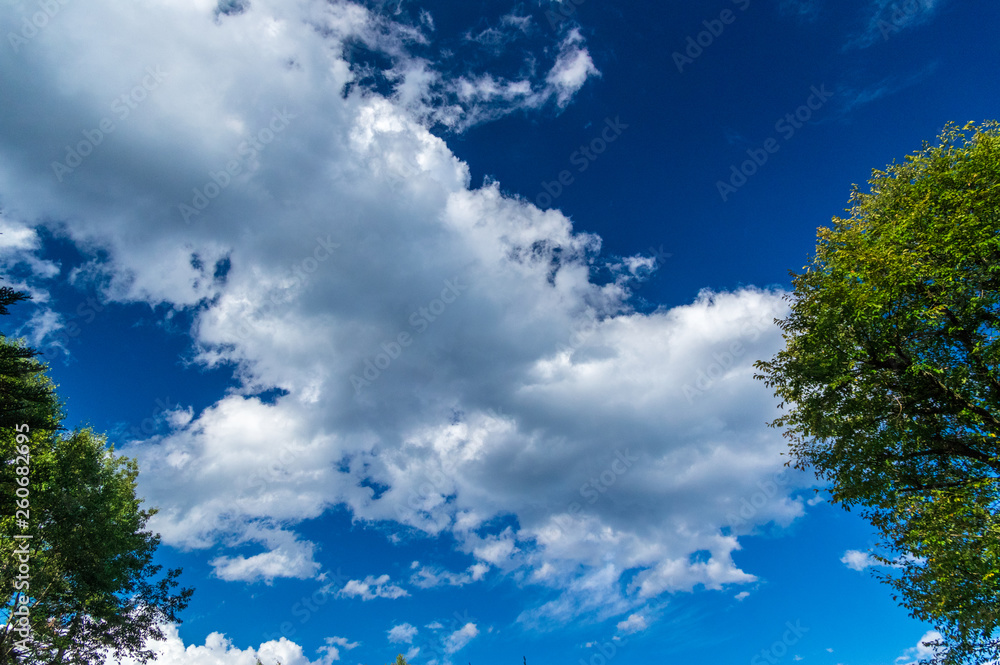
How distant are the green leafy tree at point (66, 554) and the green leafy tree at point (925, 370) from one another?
107ft

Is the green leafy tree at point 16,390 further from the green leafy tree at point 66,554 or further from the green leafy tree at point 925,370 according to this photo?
the green leafy tree at point 925,370

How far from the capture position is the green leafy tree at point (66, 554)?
20.8m

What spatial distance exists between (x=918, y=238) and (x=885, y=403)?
19.1ft

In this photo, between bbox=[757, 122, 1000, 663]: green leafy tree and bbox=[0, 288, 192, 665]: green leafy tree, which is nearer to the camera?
bbox=[757, 122, 1000, 663]: green leafy tree

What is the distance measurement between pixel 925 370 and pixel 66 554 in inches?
1531

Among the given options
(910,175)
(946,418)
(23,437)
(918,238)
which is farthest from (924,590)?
(23,437)

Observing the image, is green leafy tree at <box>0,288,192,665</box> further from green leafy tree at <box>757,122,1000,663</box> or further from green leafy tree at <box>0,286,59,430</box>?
green leafy tree at <box>757,122,1000,663</box>

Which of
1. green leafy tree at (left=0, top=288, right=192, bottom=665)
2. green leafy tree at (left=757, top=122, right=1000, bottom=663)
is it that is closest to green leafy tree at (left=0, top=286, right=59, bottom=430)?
green leafy tree at (left=0, top=288, right=192, bottom=665)

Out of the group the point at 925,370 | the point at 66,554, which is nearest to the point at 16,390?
the point at 66,554

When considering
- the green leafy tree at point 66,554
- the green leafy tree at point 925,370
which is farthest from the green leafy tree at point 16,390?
the green leafy tree at point 925,370

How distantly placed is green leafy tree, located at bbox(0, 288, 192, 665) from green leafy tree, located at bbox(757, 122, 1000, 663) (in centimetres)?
3262

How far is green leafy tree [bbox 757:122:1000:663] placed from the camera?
42.8 feet

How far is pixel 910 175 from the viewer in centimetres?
1636

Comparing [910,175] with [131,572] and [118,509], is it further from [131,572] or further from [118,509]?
[131,572]
